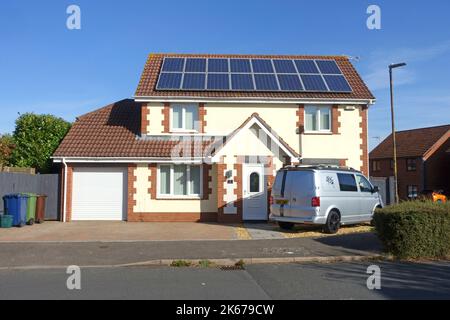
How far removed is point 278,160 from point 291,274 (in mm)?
9918

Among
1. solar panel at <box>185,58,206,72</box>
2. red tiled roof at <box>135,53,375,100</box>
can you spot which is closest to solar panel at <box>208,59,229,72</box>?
solar panel at <box>185,58,206,72</box>

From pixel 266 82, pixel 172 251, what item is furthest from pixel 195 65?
pixel 172 251

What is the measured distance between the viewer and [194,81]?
20.9 m

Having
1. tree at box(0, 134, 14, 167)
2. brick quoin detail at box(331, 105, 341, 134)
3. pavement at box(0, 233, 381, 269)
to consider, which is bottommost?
pavement at box(0, 233, 381, 269)

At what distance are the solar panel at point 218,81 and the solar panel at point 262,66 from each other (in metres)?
1.67

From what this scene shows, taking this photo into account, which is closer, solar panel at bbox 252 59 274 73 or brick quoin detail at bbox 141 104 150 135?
brick quoin detail at bbox 141 104 150 135

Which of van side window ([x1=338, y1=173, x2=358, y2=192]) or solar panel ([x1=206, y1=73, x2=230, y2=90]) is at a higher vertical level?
solar panel ([x1=206, y1=73, x2=230, y2=90])

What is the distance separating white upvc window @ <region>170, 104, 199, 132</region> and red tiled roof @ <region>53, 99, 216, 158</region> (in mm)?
757

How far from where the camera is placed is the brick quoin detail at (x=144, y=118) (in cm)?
2016

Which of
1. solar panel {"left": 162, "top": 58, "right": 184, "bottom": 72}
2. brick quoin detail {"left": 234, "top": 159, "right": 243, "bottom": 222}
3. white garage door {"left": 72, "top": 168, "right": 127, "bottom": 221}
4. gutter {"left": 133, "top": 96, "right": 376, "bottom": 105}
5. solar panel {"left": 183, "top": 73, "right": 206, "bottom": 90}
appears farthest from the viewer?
Result: solar panel {"left": 162, "top": 58, "right": 184, "bottom": 72}

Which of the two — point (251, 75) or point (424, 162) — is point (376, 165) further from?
point (251, 75)

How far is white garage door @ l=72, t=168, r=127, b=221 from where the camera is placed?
1931 cm

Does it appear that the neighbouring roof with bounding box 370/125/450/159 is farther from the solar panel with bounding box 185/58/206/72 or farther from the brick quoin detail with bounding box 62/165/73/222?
the brick quoin detail with bounding box 62/165/73/222

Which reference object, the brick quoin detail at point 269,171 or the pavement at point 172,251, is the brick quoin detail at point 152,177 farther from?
the pavement at point 172,251
